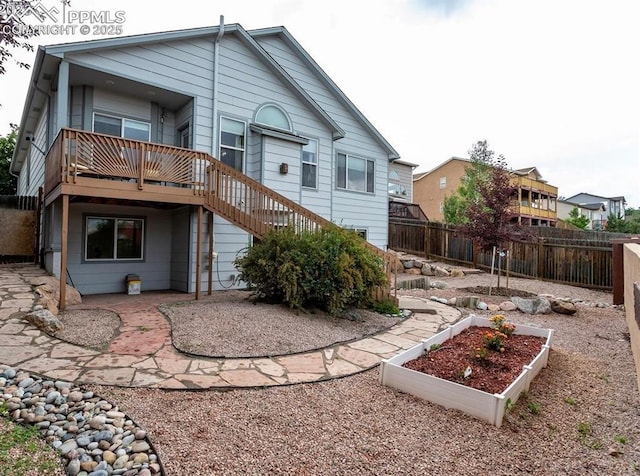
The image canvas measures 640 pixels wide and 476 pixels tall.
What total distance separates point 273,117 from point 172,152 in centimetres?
379

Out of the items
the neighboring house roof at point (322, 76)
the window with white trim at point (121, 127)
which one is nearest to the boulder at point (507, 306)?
the neighboring house roof at point (322, 76)

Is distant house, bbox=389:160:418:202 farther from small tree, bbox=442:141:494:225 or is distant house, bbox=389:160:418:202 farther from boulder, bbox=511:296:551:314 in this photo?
boulder, bbox=511:296:551:314

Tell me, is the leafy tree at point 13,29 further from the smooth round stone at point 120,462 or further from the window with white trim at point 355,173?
the window with white trim at point 355,173

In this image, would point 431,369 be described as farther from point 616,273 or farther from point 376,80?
point 376,80

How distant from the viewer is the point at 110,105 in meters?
8.40

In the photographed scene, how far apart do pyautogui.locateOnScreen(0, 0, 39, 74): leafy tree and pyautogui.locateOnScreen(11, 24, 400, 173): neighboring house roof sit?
5.46 meters

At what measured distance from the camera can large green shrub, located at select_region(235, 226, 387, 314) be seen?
655 cm

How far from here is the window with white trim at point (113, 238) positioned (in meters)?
8.54

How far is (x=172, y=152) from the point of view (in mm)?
7406

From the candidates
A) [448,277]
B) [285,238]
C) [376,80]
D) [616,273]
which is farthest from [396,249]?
[285,238]

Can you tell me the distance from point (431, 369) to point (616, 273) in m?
7.13

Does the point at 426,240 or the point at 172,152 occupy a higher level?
the point at 172,152

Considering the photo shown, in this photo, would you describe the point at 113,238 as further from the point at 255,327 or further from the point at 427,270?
the point at 427,270

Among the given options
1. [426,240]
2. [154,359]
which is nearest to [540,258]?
[426,240]
